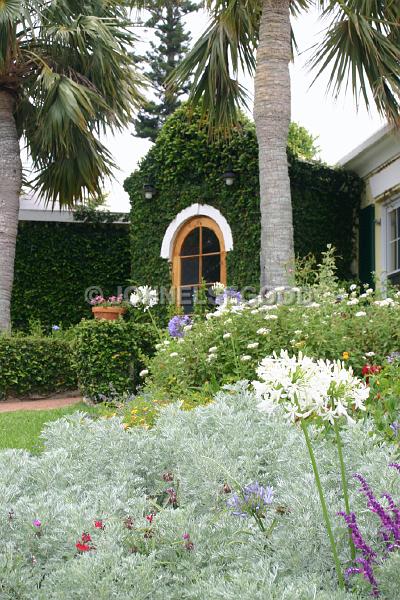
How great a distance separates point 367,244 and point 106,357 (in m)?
4.76

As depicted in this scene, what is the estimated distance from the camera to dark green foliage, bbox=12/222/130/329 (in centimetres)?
1461

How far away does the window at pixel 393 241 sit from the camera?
10.8 metres

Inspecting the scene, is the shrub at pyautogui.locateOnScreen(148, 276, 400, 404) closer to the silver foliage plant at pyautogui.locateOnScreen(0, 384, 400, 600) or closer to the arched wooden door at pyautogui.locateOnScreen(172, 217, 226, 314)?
the silver foliage plant at pyautogui.locateOnScreen(0, 384, 400, 600)

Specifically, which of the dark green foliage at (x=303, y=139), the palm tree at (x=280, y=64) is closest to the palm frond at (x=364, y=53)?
the palm tree at (x=280, y=64)

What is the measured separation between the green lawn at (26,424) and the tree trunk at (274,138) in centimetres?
262

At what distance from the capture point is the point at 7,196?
1192 cm

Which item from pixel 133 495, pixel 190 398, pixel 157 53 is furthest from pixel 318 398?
pixel 157 53

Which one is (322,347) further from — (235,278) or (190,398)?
(235,278)

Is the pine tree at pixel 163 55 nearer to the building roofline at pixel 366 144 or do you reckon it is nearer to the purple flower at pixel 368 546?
the building roofline at pixel 366 144

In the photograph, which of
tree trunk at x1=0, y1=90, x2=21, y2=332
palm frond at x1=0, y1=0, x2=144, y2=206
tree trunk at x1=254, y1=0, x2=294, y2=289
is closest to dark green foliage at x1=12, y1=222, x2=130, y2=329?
palm frond at x1=0, y1=0, x2=144, y2=206

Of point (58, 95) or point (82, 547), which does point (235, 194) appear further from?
point (82, 547)

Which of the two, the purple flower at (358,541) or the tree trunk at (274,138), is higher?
the tree trunk at (274,138)

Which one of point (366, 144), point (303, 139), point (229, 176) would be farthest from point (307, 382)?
point (303, 139)

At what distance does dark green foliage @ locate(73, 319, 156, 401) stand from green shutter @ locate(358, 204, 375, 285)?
13.5 ft
